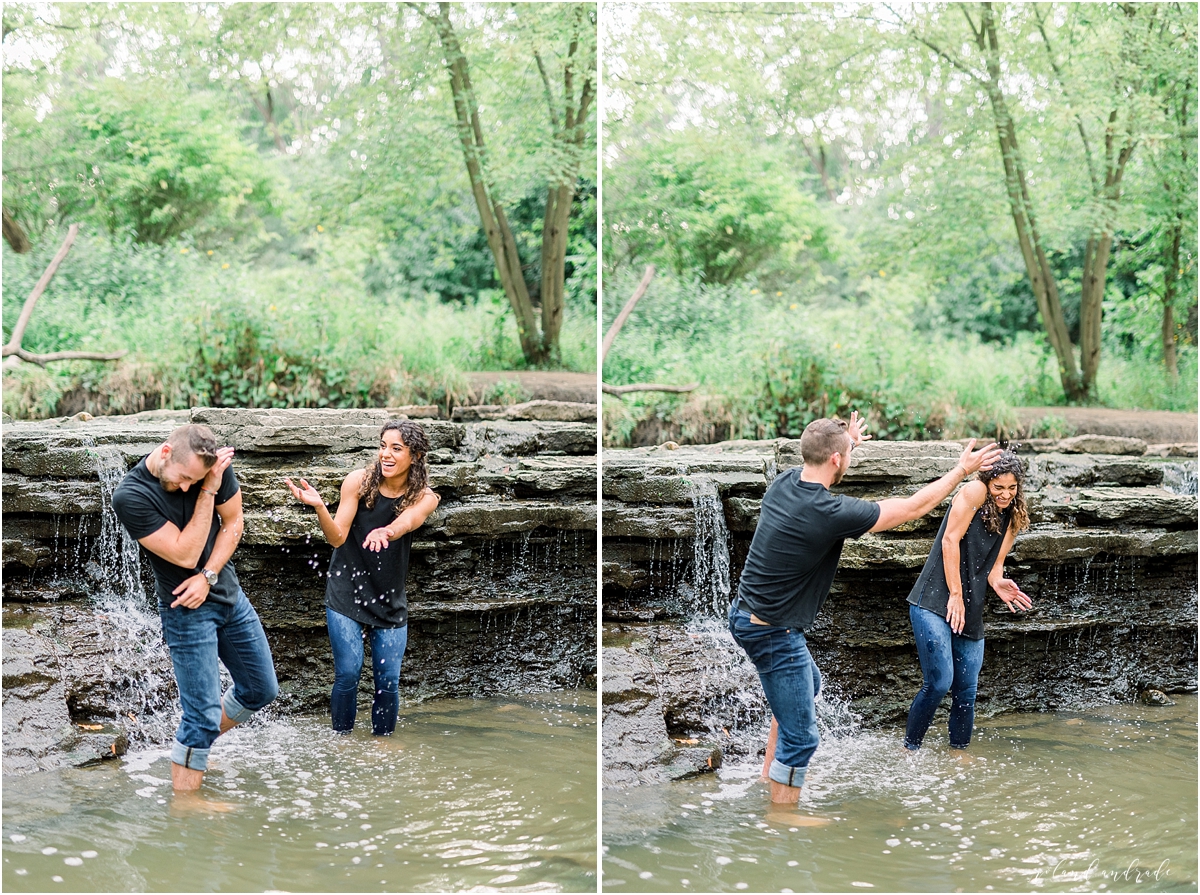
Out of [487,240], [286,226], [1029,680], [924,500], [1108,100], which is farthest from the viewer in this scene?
[1108,100]

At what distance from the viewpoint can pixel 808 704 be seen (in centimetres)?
277

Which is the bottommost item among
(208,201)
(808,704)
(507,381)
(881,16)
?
(808,704)

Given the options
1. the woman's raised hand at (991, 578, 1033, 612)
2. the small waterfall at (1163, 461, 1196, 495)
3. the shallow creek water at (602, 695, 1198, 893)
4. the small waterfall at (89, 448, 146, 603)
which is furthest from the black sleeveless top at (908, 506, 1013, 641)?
the small waterfall at (89, 448, 146, 603)

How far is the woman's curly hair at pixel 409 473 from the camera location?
10.9 ft

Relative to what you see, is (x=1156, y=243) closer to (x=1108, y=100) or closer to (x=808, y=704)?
(x=1108, y=100)

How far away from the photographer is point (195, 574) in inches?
108

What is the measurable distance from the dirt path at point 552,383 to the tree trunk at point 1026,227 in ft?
9.38

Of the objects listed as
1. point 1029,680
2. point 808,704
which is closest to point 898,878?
point 808,704

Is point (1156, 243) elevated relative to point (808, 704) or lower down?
elevated

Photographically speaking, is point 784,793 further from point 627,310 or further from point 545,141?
point 545,141

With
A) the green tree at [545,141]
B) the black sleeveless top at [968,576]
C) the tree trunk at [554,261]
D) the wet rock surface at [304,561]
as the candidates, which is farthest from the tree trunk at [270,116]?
the black sleeveless top at [968,576]

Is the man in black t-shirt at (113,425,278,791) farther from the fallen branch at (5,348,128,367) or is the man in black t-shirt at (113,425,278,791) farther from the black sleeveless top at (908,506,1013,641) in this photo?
the black sleeveless top at (908,506,1013,641)

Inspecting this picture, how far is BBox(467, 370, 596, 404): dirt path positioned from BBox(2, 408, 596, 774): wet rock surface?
0.56ft

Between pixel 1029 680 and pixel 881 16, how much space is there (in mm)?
3251
